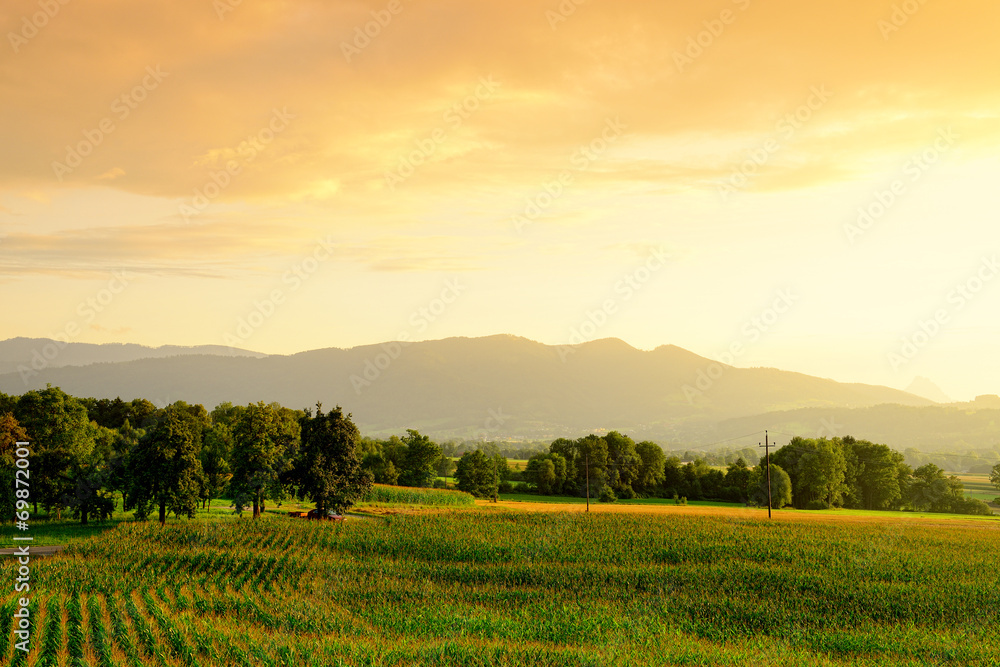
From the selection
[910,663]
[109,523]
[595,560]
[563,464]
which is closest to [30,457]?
[109,523]

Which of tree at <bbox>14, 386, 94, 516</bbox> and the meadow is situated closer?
the meadow

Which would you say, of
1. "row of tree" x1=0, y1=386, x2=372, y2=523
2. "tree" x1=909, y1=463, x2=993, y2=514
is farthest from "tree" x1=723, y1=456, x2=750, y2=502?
"row of tree" x1=0, y1=386, x2=372, y2=523

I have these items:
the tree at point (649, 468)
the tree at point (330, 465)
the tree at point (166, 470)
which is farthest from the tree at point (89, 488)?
the tree at point (649, 468)

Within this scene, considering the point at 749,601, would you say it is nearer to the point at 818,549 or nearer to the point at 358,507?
the point at 818,549

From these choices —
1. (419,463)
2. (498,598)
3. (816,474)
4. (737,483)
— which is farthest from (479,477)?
(498,598)

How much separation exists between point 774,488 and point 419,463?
60211mm

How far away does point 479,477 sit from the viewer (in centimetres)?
11475

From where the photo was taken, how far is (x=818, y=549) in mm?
55062

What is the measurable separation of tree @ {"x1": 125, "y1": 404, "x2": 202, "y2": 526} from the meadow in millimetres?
2563

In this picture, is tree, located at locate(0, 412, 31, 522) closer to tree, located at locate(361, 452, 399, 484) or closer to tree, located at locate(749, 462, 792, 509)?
tree, located at locate(361, 452, 399, 484)

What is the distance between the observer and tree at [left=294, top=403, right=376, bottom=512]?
6881 cm

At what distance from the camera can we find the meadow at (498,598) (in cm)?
2627

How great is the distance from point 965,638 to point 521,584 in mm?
23300

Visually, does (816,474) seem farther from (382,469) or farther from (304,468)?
(304,468)
